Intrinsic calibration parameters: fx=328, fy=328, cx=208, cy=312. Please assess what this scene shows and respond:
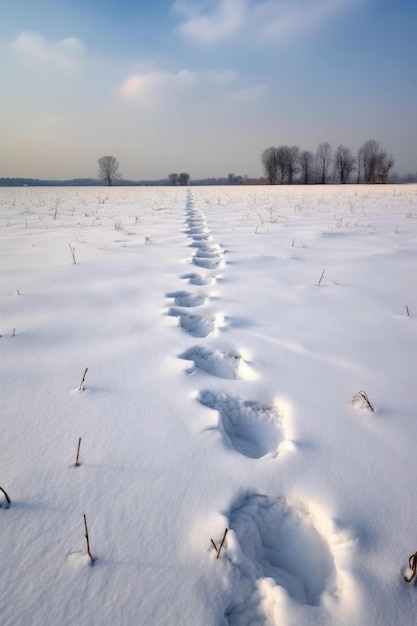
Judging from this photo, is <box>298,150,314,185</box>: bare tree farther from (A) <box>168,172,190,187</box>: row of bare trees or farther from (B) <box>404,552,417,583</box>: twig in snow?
(B) <box>404,552,417,583</box>: twig in snow

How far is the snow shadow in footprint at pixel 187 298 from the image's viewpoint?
2.71 meters

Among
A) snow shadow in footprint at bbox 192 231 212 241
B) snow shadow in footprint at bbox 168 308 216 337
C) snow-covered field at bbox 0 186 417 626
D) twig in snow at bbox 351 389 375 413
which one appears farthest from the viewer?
snow shadow in footprint at bbox 192 231 212 241

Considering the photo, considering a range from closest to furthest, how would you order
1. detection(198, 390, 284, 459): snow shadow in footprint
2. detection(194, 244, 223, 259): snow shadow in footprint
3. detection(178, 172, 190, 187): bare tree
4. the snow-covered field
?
the snow-covered field → detection(198, 390, 284, 459): snow shadow in footprint → detection(194, 244, 223, 259): snow shadow in footprint → detection(178, 172, 190, 187): bare tree

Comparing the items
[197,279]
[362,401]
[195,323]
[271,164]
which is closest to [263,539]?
Result: [362,401]

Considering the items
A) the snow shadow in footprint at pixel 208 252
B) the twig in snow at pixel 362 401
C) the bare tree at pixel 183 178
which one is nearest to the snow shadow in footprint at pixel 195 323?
the twig in snow at pixel 362 401

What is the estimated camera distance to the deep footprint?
846mm

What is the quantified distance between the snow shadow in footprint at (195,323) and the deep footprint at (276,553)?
4.14 feet

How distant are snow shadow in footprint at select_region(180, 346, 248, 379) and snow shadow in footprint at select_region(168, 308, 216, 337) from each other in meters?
0.28

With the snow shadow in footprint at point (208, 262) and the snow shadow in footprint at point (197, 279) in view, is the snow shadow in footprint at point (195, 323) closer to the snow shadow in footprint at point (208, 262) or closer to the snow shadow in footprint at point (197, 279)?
the snow shadow in footprint at point (197, 279)

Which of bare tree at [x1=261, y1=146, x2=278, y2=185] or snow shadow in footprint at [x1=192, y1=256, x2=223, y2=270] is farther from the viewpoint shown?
bare tree at [x1=261, y1=146, x2=278, y2=185]

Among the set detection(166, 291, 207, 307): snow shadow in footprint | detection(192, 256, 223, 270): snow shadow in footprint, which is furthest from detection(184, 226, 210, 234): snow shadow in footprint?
detection(166, 291, 207, 307): snow shadow in footprint

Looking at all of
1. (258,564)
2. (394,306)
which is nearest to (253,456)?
(258,564)

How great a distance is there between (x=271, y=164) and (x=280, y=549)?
73.0 metres

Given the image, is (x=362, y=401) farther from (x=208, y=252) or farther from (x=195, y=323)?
(x=208, y=252)
